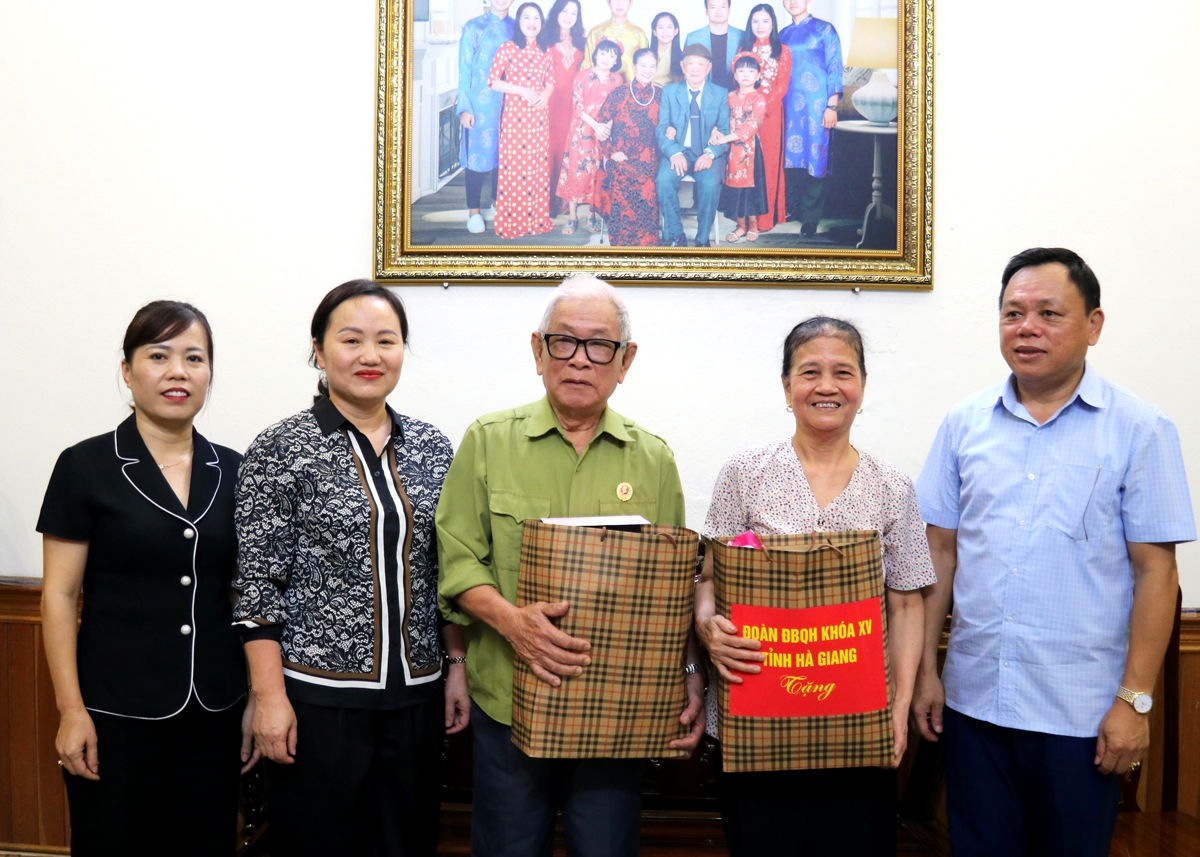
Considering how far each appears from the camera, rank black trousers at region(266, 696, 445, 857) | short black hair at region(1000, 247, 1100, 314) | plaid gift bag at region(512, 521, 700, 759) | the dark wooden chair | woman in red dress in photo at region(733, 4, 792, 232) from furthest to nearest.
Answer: woman in red dress in photo at region(733, 4, 792, 232), the dark wooden chair, short black hair at region(1000, 247, 1100, 314), black trousers at region(266, 696, 445, 857), plaid gift bag at region(512, 521, 700, 759)

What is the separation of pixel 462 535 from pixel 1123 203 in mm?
2219

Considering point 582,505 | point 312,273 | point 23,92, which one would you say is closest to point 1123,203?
point 582,505

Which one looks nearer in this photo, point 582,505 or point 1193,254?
point 582,505

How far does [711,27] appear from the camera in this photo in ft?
7.68

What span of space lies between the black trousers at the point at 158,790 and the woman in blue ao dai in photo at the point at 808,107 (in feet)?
6.55

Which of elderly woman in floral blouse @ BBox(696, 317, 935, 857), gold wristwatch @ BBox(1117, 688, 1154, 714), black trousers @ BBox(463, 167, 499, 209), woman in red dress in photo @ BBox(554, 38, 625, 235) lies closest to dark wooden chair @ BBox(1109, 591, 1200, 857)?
gold wristwatch @ BBox(1117, 688, 1154, 714)

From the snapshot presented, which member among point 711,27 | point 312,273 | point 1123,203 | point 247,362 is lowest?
point 247,362

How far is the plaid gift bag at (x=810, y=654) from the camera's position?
1.29 m

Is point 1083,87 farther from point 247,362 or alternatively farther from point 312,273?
point 247,362

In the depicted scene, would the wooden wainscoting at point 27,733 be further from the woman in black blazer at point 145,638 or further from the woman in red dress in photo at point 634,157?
the woman in red dress in photo at point 634,157

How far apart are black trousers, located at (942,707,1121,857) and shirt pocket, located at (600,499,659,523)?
2.52 ft

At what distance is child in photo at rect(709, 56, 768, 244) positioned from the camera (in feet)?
7.67

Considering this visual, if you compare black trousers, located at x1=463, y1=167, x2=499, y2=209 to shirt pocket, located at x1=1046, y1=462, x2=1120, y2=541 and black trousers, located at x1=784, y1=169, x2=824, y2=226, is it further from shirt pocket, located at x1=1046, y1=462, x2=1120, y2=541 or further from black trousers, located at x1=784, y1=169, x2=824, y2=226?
shirt pocket, located at x1=1046, y1=462, x2=1120, y2=541

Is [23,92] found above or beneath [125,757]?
above
